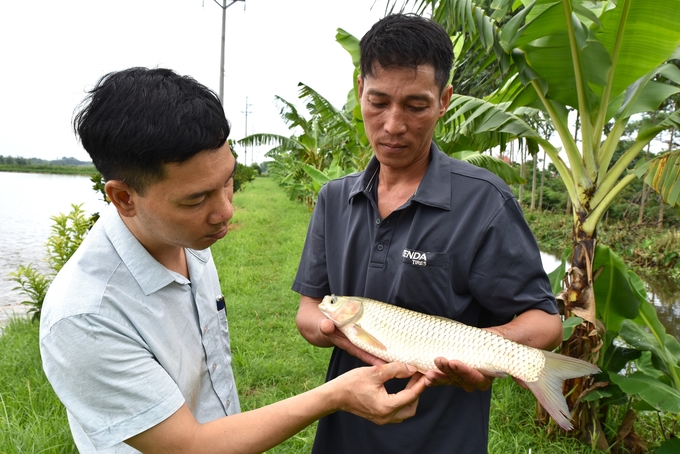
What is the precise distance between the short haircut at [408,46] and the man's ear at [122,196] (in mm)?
920

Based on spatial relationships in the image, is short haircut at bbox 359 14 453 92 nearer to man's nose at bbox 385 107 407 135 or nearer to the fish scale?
man's nose at bbox 385 107 407 135

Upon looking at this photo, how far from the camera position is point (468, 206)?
65.6 inches

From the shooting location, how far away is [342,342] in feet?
5.98

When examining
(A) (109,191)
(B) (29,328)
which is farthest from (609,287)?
(B) (29,328)

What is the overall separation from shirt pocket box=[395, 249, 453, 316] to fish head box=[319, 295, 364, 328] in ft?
0.51

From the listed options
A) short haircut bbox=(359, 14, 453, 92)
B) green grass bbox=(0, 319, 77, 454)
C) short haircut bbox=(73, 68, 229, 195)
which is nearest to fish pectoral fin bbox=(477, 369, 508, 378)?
short haircut bbox=(359, 14, 453, 92)

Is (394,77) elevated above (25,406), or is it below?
above

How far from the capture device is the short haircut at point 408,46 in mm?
1681

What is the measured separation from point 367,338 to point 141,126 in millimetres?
1006

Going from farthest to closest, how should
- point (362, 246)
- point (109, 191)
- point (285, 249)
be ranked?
point (285, 249)
point (362, 246)
point (109, 191)

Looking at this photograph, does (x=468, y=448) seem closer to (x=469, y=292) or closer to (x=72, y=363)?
(x=469, y=292)

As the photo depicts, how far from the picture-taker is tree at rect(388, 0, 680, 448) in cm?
288

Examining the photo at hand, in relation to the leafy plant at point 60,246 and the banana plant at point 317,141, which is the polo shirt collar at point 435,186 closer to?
the leafy plant at point 60,246

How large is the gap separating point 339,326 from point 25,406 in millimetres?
2912
